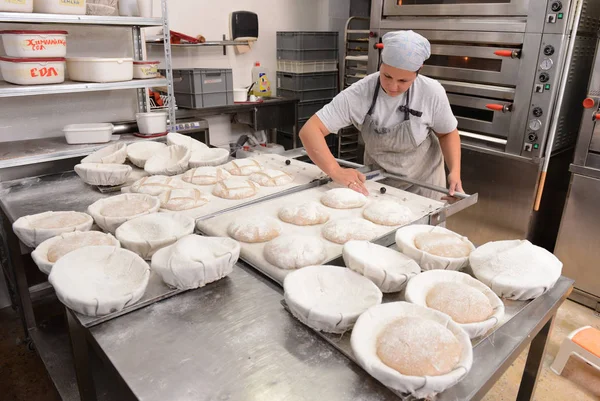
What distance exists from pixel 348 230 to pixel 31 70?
1.90 metres

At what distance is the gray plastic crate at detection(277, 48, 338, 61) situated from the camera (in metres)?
4.27

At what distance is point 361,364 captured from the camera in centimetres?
89

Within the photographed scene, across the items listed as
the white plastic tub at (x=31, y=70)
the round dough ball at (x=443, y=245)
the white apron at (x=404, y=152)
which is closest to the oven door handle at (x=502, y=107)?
the white apron at (x=404, y=152)

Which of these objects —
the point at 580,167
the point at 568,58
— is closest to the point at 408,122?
the point at 568,58

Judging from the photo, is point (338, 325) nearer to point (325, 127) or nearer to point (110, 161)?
point (325, 127)

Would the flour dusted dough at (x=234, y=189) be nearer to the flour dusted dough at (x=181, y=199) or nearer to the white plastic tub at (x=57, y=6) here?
the flour dusted dough at (x=181, y=199)

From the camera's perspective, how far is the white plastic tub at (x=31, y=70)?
2.20m

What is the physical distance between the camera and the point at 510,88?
2.95 m

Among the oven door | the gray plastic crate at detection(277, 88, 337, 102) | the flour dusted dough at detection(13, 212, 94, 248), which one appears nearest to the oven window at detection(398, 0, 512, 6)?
the oven door

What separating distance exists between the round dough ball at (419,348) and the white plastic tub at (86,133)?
2157 mm

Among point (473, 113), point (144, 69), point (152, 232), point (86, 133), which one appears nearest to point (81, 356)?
point (152, 232)

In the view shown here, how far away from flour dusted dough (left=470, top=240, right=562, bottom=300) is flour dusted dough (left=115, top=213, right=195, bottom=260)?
0.93 m

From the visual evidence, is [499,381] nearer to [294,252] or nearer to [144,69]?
[294,252]

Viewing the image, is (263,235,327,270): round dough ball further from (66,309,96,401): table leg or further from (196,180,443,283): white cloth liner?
(66,309,96,401): table leg
